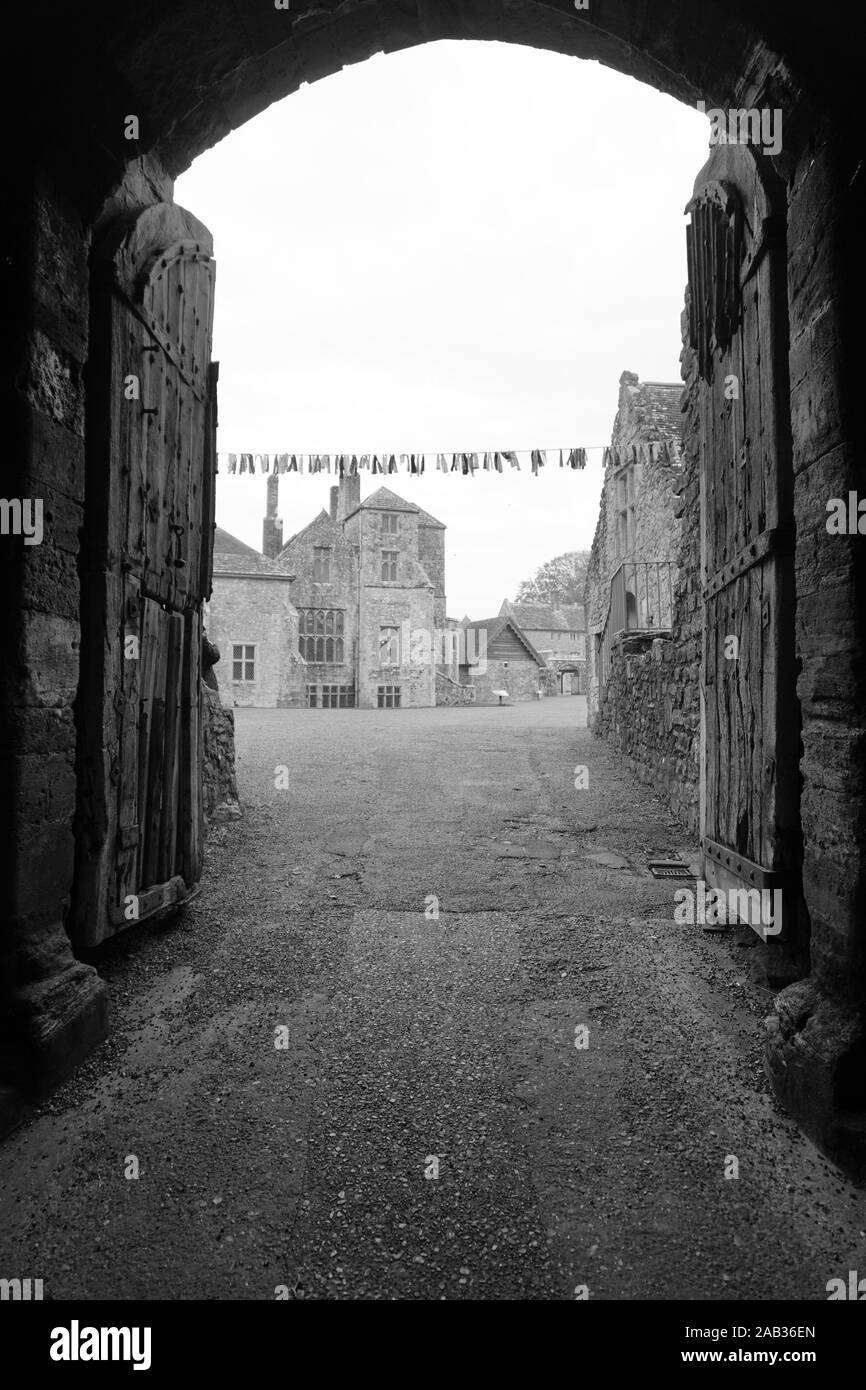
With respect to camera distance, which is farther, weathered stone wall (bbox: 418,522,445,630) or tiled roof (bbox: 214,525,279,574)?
weathered stone wall (bbox: 418,522,445,630)

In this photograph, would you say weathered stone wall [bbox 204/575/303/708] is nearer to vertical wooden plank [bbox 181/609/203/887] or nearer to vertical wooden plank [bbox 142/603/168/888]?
vertical wooden plank [bbox 181/609/203/887]

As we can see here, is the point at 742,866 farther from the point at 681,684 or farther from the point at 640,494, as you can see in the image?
the point at 640,494

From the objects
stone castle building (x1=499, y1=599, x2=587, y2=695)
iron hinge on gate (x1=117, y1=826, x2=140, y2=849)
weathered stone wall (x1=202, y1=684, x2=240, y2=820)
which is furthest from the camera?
stone castle building (x1=499, y1=599, x2=587, y2=695)

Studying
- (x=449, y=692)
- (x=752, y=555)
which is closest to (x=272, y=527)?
(x=449, y=692)

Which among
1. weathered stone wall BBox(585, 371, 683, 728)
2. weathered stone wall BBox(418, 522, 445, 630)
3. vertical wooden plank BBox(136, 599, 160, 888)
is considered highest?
weathered stone wall BBox(418, 522, 445, 630)

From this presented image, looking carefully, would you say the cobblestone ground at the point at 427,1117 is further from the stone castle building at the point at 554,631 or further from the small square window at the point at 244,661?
the stone castle building at the point at 554,631

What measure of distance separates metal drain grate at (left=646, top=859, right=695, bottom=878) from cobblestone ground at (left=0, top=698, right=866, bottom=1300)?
243mm

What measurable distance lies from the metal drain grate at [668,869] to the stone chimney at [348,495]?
33.1m

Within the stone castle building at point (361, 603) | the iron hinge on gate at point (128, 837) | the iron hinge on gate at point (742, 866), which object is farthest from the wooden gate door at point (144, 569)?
the stone castle building at point (361, 603)

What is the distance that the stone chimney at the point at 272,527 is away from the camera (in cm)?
3494

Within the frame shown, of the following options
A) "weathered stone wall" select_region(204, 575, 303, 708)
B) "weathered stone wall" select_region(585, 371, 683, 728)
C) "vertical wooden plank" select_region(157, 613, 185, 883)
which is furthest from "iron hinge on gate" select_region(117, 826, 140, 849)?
"weathered stone wall" select_region(204, 575, 303, 708)

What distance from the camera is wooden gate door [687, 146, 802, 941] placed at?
3289 mm

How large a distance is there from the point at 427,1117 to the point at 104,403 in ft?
11.4
